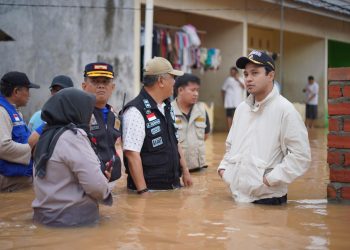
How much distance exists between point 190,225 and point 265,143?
1217 mm

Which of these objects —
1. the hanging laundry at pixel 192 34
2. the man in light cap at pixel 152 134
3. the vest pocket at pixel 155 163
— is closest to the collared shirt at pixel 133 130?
the man in light cap at pixel 152 134

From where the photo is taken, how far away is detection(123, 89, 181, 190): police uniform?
6250 mm

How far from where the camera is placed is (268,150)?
5641 mm

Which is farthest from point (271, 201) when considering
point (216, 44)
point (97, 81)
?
point (216, 44)

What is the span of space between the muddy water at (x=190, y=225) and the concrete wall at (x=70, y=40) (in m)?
7.26

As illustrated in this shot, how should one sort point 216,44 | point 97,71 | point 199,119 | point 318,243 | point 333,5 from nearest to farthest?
point 318,243, point 97,71, point 199,119, point 216,44, point 333,5

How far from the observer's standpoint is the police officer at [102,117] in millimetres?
5883

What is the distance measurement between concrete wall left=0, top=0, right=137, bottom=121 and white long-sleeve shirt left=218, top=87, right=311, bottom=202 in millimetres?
8078

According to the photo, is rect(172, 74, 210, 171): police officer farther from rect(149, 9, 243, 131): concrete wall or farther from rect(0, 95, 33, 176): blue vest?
rect(149, 9, 243, 131): concrete wall

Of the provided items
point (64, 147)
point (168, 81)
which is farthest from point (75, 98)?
point (168, 81)

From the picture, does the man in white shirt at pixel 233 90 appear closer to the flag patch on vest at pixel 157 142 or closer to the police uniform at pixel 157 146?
the police uniform at pixel 157 146

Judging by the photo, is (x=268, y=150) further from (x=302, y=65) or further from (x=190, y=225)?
(x=302, y=65)

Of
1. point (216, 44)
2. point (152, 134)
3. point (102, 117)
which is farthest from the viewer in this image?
point (216, 44)

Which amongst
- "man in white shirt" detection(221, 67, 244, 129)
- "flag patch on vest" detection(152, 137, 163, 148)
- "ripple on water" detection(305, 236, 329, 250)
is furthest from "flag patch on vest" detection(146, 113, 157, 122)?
"man in white shirt" detection(221, 67, 244, 129)
